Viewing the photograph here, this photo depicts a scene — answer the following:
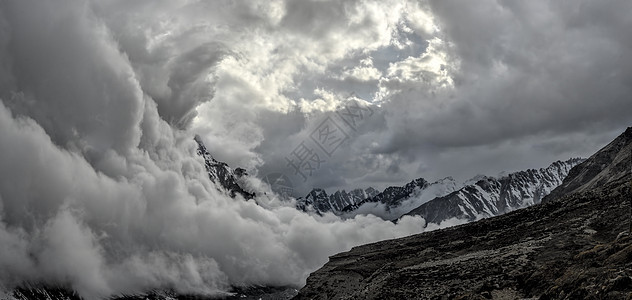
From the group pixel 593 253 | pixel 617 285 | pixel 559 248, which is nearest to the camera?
pixel 617 285

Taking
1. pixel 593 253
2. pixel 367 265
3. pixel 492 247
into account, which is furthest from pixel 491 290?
pixel 367 265

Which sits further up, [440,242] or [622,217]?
[440,242]

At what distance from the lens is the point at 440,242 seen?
127188 millimetres

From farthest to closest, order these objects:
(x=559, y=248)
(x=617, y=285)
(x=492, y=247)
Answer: (x=492, y=247) → (x=559, y=248) → (x=617, y=285)

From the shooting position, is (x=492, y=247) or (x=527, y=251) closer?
(x=527, y=251)

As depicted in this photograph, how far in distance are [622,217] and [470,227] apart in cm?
6205

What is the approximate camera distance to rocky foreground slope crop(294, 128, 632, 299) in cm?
3850

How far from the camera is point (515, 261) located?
71.0m

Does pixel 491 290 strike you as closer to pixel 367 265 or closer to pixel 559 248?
pixel 559 248

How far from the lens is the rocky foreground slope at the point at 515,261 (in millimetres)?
38500

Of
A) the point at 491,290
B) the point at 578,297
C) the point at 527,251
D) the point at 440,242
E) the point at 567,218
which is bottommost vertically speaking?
the point at 578,297

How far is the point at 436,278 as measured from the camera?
7950 centimetres

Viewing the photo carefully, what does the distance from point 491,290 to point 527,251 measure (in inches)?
1118

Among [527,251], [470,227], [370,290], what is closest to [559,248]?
[527,251]
